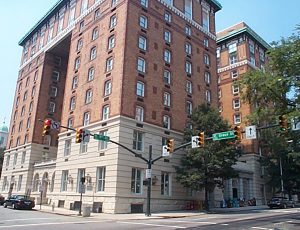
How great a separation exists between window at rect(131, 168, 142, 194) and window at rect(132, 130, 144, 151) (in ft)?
7.95

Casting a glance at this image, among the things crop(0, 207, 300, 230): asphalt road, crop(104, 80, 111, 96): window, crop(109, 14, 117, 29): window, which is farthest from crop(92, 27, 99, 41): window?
crop(0, 207, 300, 230): asphalt road

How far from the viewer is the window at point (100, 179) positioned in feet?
108

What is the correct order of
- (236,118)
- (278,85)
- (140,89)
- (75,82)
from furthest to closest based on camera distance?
1. (236,118)
2. (75,82)
3. (140,89)
4. (278,85)

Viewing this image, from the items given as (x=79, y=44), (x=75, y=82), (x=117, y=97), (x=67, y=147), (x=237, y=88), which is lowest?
(x=67, y=147)

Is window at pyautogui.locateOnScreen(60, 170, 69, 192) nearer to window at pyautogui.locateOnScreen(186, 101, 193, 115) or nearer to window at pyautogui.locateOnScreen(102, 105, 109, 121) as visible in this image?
window at pyautogui.locateOnScreen(102, 105, 109, 121)

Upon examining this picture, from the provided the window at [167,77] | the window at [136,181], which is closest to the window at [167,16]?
the window at [167,77]

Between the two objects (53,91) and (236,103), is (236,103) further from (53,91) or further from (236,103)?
(53,91)

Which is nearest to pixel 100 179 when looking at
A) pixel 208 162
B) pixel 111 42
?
pixel 208 162

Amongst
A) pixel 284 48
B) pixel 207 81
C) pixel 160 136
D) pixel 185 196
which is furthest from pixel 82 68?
pixel 284 48

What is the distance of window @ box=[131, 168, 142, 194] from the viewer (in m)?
32.9

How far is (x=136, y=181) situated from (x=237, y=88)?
29038 millimetres

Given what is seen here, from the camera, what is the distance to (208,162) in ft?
110

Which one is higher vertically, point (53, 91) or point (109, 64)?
point (53, 91)

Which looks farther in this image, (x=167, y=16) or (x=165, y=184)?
(x=167, y=16)
